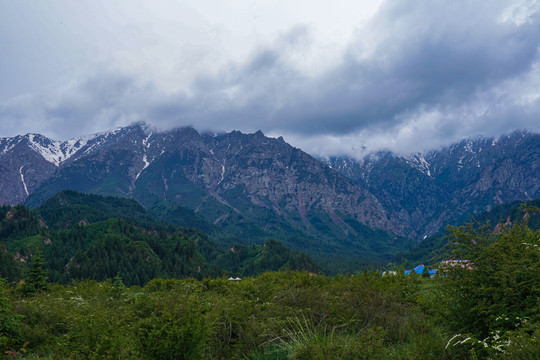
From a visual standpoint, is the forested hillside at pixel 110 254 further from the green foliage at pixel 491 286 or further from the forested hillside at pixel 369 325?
Result: the green foliage at pixel 491 286

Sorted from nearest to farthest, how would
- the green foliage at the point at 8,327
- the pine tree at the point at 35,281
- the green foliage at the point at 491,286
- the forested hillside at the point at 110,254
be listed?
1. the green foliage at the point at 491,286
2. the green foliage at the point at 8,327
3. the pine tree at the point at 35,281
4. the forested hillside at the point at 110,254

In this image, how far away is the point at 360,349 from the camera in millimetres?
7766

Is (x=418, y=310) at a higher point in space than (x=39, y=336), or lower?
lower

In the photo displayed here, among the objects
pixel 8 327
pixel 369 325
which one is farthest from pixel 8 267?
pixel 369 325

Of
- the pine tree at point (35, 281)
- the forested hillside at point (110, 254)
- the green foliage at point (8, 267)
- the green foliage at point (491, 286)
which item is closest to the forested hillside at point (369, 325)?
the green foliage at point (491, 286)

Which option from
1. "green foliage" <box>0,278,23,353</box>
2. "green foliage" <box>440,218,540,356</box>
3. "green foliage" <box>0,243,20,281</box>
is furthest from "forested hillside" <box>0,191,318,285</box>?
"green foliage" <box>440,218,540,356</box>

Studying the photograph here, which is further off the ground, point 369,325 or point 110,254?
point 110,254

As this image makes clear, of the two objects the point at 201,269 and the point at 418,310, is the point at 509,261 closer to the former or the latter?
the point at 418,310

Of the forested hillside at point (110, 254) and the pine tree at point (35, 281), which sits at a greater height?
the forested hillside at point (110, 254)

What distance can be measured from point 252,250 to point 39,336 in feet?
563

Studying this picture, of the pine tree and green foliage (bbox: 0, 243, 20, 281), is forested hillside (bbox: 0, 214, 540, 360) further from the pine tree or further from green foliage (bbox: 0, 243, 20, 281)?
green foliage (bbox: 0, 243, 20, 281)

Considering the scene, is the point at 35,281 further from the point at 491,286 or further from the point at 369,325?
the point at 491,286

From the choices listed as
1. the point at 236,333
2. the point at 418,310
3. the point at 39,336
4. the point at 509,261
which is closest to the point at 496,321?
the point at 509,261

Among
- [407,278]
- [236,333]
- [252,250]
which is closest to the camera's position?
[236,333]
